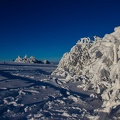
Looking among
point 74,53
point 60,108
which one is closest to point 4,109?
point 60,108

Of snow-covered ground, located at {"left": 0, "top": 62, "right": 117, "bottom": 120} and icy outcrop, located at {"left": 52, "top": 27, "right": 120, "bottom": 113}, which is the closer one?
snow-covered ground, located at {"left": 0, "top": 62, "right": 117, "bottom": 120}

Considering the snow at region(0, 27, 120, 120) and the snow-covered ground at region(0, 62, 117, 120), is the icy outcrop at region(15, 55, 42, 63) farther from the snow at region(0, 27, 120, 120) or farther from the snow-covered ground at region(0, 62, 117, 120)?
the snow-covered ground at region(0, 62, 117, 120)

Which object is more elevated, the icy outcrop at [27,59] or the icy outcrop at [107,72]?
the icy outcrop at [27,59]

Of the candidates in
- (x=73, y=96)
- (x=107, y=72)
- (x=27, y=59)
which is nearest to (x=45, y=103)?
(x=73, y=96)

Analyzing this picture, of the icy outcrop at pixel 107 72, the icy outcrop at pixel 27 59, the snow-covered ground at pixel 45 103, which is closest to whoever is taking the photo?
the snow-covered ground at pixel 45 103

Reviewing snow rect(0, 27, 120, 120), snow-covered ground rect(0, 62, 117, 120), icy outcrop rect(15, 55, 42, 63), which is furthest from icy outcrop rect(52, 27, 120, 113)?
icy outcrop rect(15, 55, 42, 63)

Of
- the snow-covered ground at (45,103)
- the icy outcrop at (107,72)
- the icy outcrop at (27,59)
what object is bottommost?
the snow-covered ground at (45,103)

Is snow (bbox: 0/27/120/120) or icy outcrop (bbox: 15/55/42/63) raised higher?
icy outcrop (bbox: 15/55/42/63)

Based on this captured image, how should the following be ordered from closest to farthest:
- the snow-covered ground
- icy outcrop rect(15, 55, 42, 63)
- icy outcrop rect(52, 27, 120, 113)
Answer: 1. the snow-covered ground
2. icy outcrop rect(52, 27, 120, 113)
3. icy outcrop rect(15, 55, 42, 63)

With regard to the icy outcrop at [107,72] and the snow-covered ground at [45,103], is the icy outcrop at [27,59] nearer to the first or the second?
the icy outcrop at [107,72]

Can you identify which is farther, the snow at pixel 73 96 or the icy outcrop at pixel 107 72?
the icy outcrop at pixel 107 72

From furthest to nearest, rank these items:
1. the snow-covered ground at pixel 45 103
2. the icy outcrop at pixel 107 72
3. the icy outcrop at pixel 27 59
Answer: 1. the icy outcrop at pixel 27 59
2. the icy outcrop at pixel 107 72
3. the snow-covered ground at pixel 45 103

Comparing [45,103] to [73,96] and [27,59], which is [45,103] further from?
[27,59]

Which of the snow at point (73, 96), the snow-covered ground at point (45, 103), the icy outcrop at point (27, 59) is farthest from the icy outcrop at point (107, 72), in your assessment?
the icy outcrop at point (27, 59)
